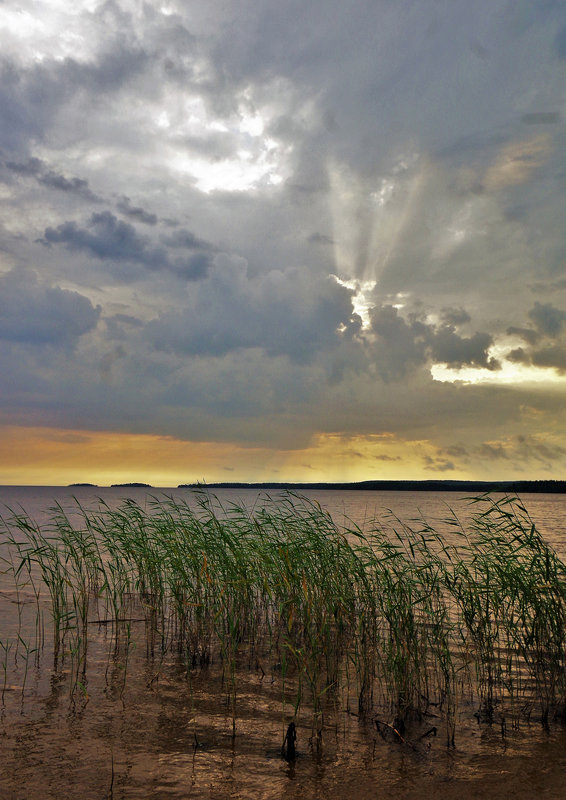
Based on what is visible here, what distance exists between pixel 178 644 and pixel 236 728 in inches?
171

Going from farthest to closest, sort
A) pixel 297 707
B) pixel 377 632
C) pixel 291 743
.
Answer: pixel 377 632 → pixel 291 743 → pixel 297 707

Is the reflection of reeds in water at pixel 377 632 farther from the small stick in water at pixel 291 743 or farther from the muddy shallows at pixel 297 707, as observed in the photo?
the small stick in water at pixel 291 743

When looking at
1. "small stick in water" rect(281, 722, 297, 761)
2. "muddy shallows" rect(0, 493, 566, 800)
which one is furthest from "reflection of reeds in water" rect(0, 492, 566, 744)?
"small stick in water" rect(281, 722, 297, 761)

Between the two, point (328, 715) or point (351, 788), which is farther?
point (328, 715)

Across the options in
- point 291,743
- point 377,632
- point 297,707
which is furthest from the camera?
point 377,632

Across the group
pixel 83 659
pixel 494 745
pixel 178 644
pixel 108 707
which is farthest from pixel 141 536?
pixel 494 745

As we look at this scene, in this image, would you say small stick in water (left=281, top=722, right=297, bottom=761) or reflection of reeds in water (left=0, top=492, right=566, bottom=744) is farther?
reflection of reeds in water (left=0, top=492, right=566, bottom=744)

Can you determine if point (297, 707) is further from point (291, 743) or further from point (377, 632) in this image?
point (377, 632)

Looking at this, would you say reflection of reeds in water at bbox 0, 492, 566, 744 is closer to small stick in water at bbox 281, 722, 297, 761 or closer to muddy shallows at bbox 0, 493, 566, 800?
muddy shallows at bbox 0, 493, 566, 800

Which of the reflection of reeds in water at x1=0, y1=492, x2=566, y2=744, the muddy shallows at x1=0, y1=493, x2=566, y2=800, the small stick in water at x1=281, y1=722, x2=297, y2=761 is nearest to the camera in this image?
the muddy shallows at x1=0, y1=493, x2=566, y2=800

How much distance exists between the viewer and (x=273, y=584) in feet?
36.0

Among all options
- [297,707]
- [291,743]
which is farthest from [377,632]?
[297,707]

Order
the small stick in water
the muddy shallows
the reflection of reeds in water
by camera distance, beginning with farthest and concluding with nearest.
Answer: the reflection of reeds in water
the small stick in water
the muddy shallows

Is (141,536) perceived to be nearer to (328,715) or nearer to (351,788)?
(328,715)
